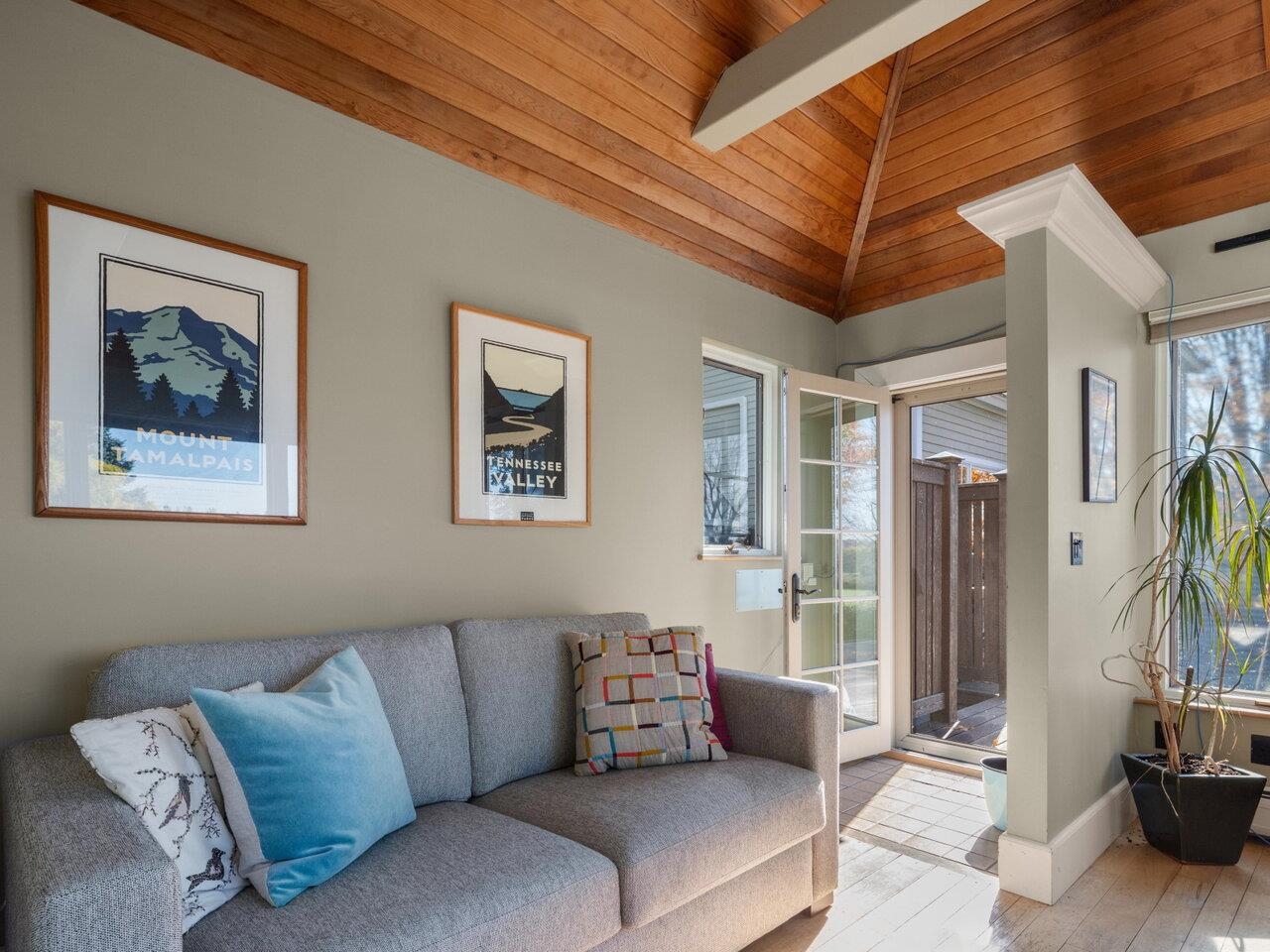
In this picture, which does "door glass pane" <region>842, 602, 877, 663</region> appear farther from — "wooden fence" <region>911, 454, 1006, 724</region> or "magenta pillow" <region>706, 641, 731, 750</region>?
"magenta pillow" <region>706, 641, 731, 750</region>

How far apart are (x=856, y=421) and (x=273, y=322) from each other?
2.88 metres

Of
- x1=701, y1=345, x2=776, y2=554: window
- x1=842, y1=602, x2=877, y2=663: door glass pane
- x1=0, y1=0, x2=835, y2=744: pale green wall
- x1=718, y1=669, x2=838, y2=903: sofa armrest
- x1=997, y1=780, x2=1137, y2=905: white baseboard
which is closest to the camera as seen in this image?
x1=0, y1=0, x2=835, y2=744: pale green wall

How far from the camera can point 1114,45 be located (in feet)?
9.04

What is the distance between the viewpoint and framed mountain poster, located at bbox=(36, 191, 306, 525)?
177 cm

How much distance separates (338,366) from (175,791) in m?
1.25

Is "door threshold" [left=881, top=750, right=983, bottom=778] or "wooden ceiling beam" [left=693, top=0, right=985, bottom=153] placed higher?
"wooden ceiling beam" [left=693, top=0, right=985, bottom=153]

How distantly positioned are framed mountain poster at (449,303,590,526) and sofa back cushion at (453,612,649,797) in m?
0.44

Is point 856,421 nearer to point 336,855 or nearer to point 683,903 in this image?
point 683,903

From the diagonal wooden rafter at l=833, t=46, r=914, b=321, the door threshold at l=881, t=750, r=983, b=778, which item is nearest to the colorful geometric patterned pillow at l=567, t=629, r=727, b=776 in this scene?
the door threshold at l=881, t=750, r=983, b=778

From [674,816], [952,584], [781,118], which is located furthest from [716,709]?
[952,584]

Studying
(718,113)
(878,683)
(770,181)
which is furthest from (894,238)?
(878,683)

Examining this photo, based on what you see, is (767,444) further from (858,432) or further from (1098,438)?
(1098,438)

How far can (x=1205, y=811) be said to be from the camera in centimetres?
264

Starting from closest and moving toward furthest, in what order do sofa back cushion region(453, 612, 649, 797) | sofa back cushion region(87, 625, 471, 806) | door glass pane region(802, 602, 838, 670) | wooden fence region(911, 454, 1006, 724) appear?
sofa back cushion region(87, 625, 471, 806), sofa back cushion region(453, 612, 649, 797), door glass pane region(802, 602, 838, 670), wooden fence region(911, 454, 1006, 724)
